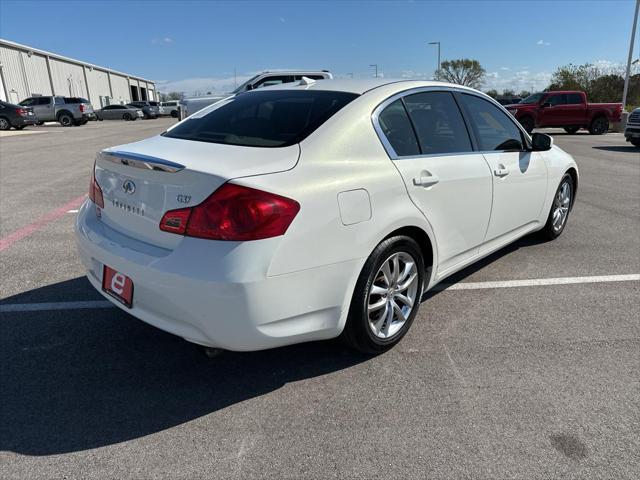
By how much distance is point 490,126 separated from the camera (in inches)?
159

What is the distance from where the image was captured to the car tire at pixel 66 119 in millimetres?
32594

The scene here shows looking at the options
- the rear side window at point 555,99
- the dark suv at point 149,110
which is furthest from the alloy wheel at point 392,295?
the dark suv at point 149,110

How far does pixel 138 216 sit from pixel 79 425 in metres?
1.08

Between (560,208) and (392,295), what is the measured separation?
10.9ft

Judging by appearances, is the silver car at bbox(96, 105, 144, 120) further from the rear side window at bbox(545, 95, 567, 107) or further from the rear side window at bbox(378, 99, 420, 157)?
the rear side window at bbox(378, 99, 420, 157)

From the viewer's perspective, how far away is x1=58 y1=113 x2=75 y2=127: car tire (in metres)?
32.6

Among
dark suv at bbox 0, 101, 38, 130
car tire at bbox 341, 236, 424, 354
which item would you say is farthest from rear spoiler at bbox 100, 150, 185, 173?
dark suv at bbox 0, 101, 38, 130

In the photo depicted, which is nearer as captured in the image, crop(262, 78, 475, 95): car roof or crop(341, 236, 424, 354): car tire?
crop(341, 236, 424, 354): car tire

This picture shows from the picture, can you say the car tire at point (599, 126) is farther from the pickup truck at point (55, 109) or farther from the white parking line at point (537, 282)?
the pickup truck at point (55, 109)

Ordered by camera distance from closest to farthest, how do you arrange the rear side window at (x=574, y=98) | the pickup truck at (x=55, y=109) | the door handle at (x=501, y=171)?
the door handle at (x=501, y=171)
the rear side window at (x=574, y=98)
the pickup truck at (x=55, y=109)

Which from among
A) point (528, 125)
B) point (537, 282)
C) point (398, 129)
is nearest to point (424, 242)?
point (398, 129)

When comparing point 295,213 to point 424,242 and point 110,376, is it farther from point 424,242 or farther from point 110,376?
point 110,376

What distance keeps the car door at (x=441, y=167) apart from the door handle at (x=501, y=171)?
0.16 meters

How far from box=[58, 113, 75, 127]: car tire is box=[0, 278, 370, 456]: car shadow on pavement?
110 feet
